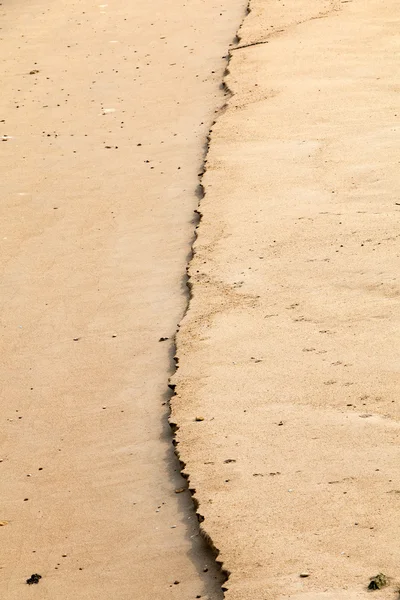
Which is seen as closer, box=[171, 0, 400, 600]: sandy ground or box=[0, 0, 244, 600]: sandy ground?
box=[171, 0, 400, 600]: sandy ground

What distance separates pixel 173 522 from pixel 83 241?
2.79m

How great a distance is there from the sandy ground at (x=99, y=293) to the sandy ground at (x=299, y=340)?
168 mm

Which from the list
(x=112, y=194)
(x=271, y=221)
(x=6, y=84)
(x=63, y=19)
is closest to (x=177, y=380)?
(x=271, y=221)

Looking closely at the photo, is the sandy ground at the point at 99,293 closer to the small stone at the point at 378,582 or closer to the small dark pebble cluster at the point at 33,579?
the small dark pebble cluster at the point at 33,579

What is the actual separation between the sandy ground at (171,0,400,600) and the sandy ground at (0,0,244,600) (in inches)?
6.6

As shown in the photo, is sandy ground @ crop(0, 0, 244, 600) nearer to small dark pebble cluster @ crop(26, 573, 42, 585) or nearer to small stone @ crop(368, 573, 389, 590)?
small dark pebble cluster @ crop(26, 573, 42, 585)

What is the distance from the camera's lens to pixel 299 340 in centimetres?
454

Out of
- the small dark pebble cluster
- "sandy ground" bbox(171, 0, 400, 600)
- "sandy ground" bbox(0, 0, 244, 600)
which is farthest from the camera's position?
"sandy ground" bbox(0, 0, 244, 600)

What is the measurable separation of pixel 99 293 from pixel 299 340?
1321mm

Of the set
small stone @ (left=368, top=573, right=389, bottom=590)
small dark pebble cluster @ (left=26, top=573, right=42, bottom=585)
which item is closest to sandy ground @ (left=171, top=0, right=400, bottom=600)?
small stone @ (left=368, top=573, right=389, bottom=590)

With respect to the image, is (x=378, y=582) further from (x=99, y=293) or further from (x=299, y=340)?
(x=99, y=293)

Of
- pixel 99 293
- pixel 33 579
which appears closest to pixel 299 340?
pixel 99 293

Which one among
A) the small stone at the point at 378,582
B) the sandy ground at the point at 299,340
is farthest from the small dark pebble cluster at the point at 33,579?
the small stone at the point at 378,582

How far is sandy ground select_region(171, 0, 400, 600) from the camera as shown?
3.32 metres
